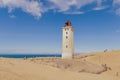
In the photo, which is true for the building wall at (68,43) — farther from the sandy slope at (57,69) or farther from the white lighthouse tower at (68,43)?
the sandy slope at (57,69)

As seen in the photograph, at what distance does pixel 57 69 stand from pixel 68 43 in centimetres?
1875

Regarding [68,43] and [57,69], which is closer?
[57,69]

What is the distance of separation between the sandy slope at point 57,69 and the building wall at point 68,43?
3.12m

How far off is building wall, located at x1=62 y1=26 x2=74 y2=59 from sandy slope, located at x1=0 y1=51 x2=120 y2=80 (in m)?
3.12

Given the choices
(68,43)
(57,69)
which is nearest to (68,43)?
(68,43)

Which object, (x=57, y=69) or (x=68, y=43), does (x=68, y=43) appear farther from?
(x=57, y=69)

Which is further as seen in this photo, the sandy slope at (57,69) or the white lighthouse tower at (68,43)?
the white lighthouse tower at (68,43)

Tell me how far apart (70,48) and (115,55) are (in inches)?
795

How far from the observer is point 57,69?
26469mm

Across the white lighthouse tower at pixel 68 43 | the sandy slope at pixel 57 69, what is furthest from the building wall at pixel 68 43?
the sandy slope at pixel 57 69

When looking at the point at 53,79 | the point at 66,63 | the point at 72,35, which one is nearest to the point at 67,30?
the point at 72,35

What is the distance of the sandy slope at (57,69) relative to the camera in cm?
1903

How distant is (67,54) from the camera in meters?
45.2

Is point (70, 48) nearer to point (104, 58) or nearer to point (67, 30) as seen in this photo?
point (67, 30)
